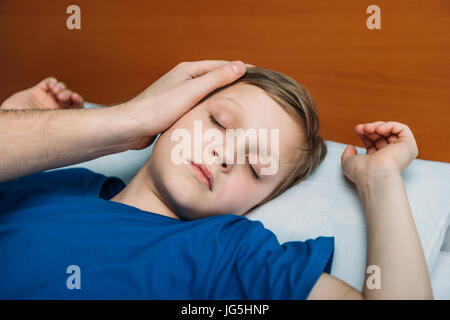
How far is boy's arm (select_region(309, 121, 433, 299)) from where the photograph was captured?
668 mm

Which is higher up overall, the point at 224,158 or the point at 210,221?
the point at 224,158

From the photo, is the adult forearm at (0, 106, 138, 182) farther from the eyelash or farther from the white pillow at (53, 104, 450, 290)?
the white pillow at (53, 104, 450, 290)

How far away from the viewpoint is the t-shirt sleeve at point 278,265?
69 centimetres

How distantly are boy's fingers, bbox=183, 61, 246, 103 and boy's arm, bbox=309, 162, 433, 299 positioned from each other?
406mm

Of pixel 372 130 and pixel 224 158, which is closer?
pixel 224 158

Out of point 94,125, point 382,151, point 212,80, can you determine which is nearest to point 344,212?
point 382,151

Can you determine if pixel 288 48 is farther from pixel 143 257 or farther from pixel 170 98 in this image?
pixel 143 257

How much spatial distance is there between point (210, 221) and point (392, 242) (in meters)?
0.35

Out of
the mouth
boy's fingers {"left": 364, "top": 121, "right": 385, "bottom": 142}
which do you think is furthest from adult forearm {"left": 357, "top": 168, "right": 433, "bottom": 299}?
the mouth

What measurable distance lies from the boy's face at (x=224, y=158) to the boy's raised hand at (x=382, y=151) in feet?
0.46

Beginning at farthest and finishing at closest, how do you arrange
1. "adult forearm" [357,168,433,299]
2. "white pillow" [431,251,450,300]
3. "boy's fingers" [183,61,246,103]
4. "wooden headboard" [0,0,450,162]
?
1. "wooden headboard" [0,0,450,162]
2. "boy's fingers" [183,61,246,103]
3. "white pillow" [431,251,450,300]
4. "adult forearm" [357,168,433,299]

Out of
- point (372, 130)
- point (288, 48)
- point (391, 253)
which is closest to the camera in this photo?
point (391, 253)

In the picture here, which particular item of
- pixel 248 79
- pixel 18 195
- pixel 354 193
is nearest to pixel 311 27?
pixel 248 79

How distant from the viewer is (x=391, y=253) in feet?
2.29
